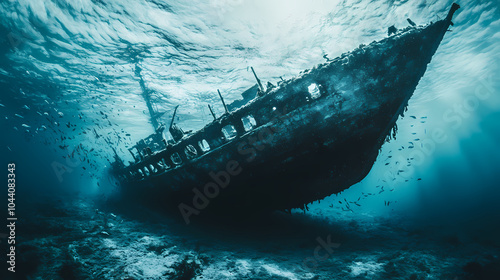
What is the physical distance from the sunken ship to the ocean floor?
156 cm

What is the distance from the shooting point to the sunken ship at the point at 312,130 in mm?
5668

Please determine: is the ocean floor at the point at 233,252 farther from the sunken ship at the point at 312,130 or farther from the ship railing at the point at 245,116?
the ship railing at the point at 245,116

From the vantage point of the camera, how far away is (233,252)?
21.9ft

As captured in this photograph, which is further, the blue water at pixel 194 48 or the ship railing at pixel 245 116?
the blue water at pixel 194 48

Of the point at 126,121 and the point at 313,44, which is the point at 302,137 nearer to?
the point at 313,44

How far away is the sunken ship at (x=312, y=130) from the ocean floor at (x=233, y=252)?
1.56m

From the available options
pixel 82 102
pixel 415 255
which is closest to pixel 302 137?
pixel 415 255
